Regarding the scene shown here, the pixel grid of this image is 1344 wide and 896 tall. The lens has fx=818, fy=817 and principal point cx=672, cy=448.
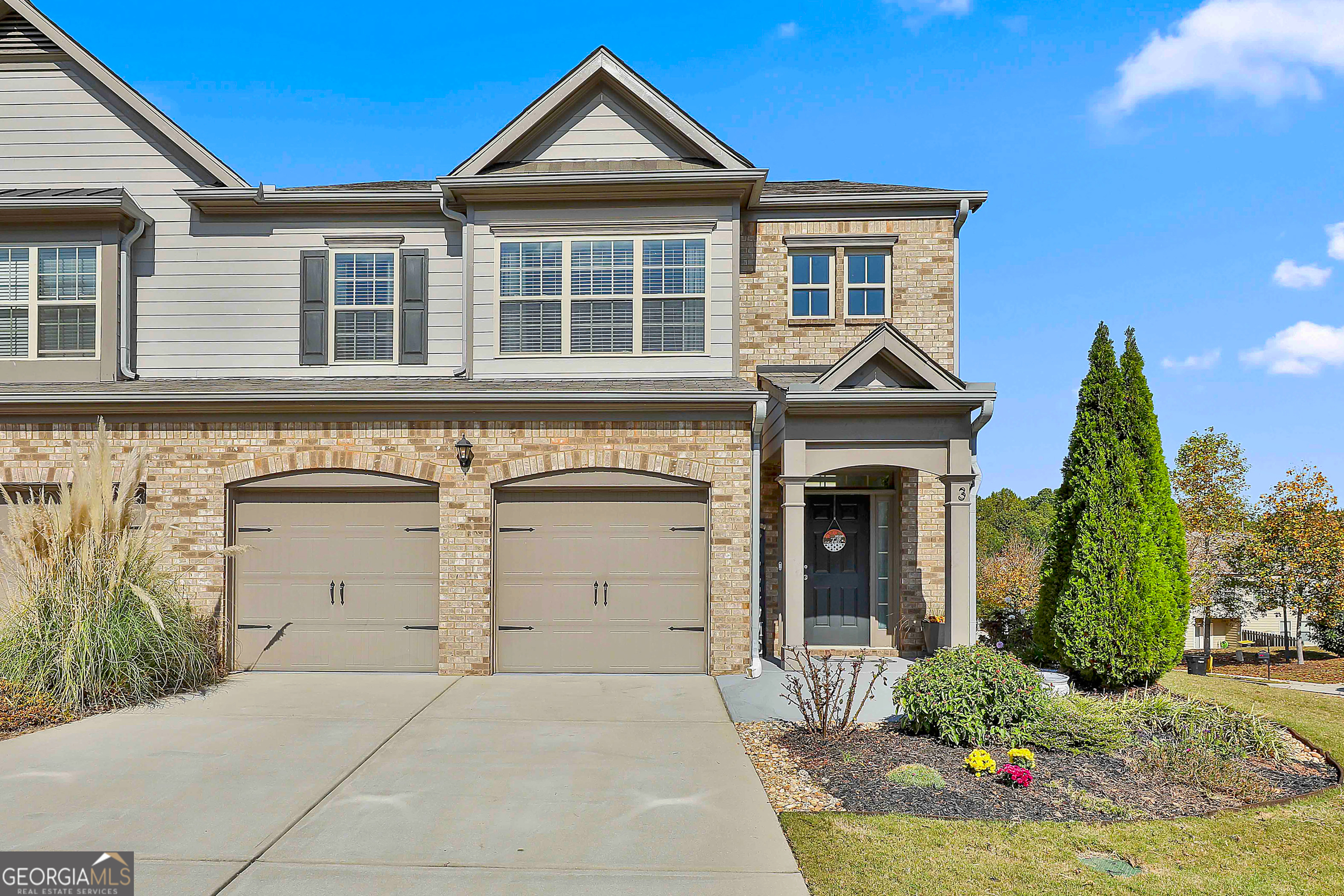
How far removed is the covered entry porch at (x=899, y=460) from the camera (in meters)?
9.69

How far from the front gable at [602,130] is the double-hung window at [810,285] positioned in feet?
5.58

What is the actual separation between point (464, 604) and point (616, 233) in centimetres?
496

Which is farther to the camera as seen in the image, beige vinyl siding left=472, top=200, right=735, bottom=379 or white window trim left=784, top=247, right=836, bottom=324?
white window trim left=784, top=247, right=836, bottom=324

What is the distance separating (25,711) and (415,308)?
5.98 meters

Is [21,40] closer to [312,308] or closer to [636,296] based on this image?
[312,308]

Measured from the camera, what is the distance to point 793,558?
9.65 meters

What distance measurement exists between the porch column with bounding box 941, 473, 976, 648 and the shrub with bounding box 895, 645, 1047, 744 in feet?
9.55

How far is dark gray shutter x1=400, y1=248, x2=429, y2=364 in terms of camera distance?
35.4 ft

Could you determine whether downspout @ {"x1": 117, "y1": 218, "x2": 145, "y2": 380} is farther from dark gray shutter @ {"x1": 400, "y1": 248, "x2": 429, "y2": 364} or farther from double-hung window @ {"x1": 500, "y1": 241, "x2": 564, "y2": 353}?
double-hung window @ {"x1": 500, "y1": 241, "x2": 564, "y2": 353}

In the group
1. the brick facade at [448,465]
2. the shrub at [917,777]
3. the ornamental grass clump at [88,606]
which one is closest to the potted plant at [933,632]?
the brick facade at [448,465]

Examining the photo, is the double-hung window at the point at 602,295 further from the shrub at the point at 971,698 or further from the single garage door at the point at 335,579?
the shrub at the point at 971,698

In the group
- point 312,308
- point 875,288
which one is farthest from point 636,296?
point 312,308

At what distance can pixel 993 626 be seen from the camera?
13055mm

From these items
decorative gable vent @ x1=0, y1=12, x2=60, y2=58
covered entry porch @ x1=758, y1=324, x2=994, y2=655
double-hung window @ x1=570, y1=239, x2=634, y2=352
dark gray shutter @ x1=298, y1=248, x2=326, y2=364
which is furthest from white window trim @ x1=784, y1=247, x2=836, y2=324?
decorative gable vent @ x1=0, y1=12, x2=60, y2=58
